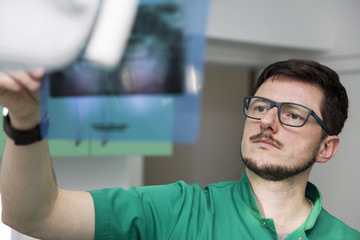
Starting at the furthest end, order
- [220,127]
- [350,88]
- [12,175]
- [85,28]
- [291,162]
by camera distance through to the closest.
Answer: [220,127] → [350,88] → [291,162] → [12,175] → [85,28]

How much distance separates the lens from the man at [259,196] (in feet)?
2.16

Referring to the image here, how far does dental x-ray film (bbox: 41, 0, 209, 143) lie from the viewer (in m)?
0.44

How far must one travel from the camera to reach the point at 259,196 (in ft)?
2.61

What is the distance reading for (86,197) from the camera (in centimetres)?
67

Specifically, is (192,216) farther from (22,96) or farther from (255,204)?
(22,96)

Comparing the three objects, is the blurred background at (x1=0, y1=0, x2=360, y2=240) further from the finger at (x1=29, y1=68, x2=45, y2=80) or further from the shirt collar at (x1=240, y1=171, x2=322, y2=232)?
the finger at (x1=29, y1=68, x2=45, y2=80)

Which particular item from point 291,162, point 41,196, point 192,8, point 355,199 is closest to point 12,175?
point 41,196

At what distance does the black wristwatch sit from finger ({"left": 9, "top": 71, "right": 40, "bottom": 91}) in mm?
138

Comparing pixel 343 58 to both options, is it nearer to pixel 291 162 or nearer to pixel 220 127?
pixel 220 127

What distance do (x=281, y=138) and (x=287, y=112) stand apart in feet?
0.16

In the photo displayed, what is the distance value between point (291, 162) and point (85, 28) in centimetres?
50

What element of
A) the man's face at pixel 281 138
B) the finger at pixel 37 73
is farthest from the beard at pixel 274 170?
the finger at pixel 37 73

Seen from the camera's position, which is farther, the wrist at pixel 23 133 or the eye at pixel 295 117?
the eye at pixel 295 117

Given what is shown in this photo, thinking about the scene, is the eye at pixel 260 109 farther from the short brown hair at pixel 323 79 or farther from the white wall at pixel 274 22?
the white wall at pixel 274 22
